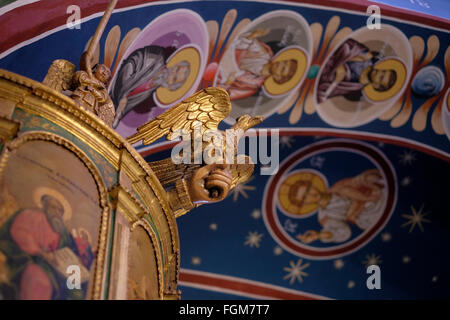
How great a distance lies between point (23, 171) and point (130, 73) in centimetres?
375

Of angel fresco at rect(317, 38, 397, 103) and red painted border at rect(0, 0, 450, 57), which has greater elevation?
angel fresco at rect(317, 38, 397, 103)

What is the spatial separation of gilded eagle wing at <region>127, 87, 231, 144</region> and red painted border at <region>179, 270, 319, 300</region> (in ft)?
17.7

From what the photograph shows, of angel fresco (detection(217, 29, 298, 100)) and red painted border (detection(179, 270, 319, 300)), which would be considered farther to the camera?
red painted border (detection(179, 270, 319, 300))

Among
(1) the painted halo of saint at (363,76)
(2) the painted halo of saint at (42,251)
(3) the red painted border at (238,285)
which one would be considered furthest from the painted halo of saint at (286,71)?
(2) the painted halo of saint at (42,251)

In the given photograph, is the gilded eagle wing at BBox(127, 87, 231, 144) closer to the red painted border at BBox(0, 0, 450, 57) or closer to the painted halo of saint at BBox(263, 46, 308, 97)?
the red painted border at BBox(0, 0, 450, 57)

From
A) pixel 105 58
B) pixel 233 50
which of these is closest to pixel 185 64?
pixel 233 50

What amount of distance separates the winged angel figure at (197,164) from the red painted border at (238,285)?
17.0 ft

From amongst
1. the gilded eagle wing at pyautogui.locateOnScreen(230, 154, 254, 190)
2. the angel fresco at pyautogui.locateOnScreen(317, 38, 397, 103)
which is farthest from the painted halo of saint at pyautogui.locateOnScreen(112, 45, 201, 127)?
the gilded eagle wing at pyautogui.locateOnScreen(230, 154, 254, 190)

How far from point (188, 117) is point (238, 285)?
18.9ft

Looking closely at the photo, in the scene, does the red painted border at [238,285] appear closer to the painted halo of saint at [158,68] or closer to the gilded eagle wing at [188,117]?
the painted halo of saint at [158,68]

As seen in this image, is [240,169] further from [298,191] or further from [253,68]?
[298,191]

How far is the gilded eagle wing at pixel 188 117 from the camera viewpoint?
5141 millimetres

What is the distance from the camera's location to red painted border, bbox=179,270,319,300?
33.5 ft

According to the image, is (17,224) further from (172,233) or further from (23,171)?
(172,233)
